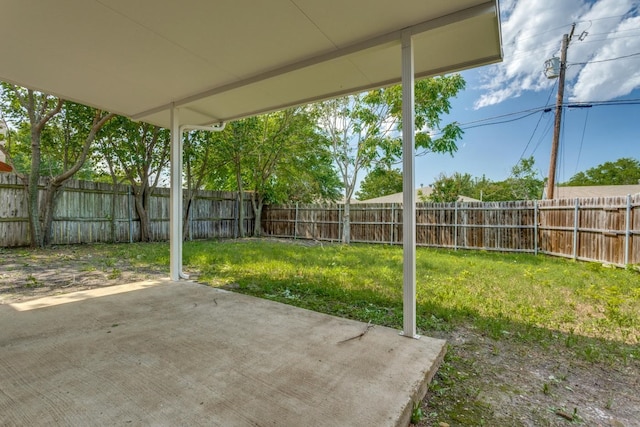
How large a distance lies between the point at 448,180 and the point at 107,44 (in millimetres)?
16303

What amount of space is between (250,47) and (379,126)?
6773mm

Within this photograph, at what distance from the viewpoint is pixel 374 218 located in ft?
31.4

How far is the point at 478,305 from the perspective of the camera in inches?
124

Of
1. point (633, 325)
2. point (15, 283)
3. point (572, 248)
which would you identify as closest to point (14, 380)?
point (15, 283)

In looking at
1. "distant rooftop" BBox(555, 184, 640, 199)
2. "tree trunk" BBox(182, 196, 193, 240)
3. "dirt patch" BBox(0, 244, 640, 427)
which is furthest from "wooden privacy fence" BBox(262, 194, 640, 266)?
"distant rooftop" BBox(555, 184, 640, 199)

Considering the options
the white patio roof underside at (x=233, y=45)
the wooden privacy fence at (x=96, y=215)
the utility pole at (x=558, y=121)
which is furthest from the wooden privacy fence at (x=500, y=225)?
the white patio roof underside at (x=233, y=45)

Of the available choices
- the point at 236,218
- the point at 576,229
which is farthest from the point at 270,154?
the point at 576,229

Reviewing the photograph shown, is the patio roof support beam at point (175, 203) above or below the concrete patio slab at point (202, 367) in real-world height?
above

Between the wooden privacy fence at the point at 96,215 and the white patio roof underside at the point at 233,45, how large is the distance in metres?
5.13

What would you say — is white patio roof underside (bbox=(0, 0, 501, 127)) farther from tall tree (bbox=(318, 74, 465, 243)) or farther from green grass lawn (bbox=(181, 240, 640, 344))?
tall tree (bbox=(318, 74, 465, 243))

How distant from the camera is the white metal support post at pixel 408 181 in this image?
6.85 feet

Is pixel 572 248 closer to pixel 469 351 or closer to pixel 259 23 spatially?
pixel 469 351

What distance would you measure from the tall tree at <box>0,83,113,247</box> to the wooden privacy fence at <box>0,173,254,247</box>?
26 centimetres

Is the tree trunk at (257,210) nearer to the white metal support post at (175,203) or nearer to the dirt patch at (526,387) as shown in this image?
the white metal support post at (175,203)
